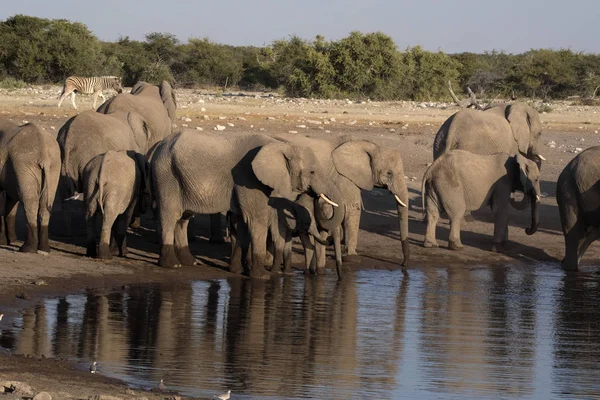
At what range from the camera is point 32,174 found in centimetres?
1245

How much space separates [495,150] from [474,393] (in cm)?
991

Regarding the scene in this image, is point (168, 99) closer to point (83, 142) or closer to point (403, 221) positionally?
point (83, 142)

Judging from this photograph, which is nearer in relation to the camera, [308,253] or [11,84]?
[308,253]

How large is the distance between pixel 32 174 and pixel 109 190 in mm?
845

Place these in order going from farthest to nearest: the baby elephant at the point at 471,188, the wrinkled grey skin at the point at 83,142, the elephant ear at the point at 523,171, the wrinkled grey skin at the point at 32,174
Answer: the elephant ear at the point at 523,171
the baby elephant at the point at 471,188
the wrinkled grey skin at the point at 83,142
the wrinkled grey skin at the point at 32,174

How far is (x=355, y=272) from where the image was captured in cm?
1327

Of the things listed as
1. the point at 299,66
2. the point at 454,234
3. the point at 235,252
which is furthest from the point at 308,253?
the point at 299,66

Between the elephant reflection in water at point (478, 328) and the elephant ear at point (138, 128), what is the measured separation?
4.61 metres

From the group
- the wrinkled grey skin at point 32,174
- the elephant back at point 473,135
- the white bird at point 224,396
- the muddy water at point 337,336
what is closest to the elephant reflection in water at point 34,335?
the muddy water at point 337,336

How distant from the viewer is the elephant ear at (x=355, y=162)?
13500 mm

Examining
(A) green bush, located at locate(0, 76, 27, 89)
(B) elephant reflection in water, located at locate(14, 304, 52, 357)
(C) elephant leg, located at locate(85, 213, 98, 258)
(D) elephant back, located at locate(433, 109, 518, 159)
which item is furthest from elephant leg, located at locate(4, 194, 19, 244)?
(A) green bush, located at locate(0, 76, 27, 89)

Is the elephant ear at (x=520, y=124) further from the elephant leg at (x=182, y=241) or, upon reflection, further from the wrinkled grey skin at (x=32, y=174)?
the wrinkled grey skin at (x=32, y=174)

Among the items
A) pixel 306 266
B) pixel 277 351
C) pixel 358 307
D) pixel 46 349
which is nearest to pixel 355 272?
pixel 306 266

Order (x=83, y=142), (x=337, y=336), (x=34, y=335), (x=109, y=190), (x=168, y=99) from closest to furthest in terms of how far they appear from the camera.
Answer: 1. (x=34, y=335)
2. (x=337, y=336)
3. (x=109, y=190)
4. (x=83, y=142)
5. (x=168, y=99)
